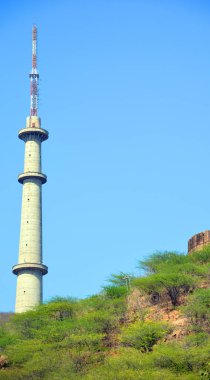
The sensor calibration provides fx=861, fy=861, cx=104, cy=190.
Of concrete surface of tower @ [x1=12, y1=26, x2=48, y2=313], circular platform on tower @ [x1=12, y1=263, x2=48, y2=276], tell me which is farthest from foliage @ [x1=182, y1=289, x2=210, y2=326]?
circular platform on tower @ [x1=12, y1=263, x2=48, y2=276]

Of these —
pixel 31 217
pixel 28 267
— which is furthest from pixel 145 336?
pixel 31 217

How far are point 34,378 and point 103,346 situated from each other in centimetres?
644

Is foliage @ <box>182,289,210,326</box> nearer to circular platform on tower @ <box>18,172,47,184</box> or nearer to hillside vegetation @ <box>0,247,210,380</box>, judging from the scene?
hillside vegetation @ <box>0,247,210,380</box>

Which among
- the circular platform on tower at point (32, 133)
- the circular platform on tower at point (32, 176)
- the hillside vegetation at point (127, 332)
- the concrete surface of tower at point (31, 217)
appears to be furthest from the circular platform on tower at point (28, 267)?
the hillside vegetation at point (127, 332)

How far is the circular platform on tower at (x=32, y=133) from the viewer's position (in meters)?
96.1

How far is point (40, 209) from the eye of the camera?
9350 cm

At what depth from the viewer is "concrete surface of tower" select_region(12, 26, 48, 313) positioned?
290 feet

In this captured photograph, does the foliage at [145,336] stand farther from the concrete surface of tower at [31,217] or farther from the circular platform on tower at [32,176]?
the circular platform on tower at [32,176]

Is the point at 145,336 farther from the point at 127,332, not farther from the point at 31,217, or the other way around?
the point at 31,217

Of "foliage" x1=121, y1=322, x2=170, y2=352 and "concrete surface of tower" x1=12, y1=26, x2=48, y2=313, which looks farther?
"concrete surface of tower" x1=12, y1=26, x2=48, y2=313

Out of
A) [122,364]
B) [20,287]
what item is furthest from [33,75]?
[122,364]

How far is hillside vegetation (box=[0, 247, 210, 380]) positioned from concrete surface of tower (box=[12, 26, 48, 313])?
61.5 feet

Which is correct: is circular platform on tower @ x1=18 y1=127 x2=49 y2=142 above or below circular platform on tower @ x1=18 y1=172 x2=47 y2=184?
above

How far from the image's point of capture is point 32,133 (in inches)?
3802
